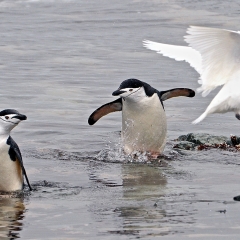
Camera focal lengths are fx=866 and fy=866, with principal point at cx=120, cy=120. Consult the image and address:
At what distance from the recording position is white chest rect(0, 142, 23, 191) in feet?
23.3

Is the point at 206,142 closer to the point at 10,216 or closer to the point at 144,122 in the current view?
the point at 144,122

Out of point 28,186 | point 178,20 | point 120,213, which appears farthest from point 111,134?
point 178,20

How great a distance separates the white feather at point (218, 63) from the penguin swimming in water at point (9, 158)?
2.30 metres

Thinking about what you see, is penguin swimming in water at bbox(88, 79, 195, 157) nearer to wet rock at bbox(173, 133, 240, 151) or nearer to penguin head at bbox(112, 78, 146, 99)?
penguin head at bbox(112, 78, 146, 99)

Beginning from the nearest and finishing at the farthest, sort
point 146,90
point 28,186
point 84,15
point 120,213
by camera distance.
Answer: point 120,213
point 28,186
point 146,90
point 84,15

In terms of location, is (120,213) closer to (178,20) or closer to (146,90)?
(146,90)

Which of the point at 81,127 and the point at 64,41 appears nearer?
the point at 81,127

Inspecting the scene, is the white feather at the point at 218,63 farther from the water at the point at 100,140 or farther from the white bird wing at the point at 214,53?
the water at the point at 100,140

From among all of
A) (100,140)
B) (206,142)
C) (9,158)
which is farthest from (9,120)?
(206,142)

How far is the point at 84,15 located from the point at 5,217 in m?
15.3

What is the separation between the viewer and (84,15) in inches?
835

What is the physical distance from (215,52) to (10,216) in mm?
3697

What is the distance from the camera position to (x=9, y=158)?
7.18 metres

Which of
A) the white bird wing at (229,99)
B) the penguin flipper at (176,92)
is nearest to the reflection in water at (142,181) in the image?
the penguin flipper at (176,92)
